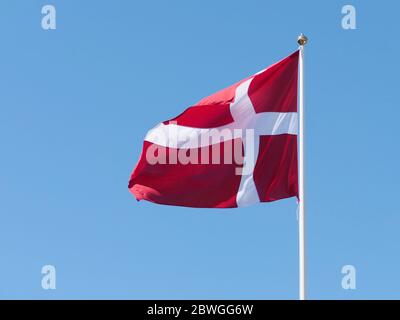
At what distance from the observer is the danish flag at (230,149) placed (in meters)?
20.5

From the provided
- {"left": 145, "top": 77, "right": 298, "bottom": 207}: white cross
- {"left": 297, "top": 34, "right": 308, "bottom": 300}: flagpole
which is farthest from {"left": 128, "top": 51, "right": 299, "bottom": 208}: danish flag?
{"left": 297, "top": 34, "right": 308, "bottom": 300}: flagpole

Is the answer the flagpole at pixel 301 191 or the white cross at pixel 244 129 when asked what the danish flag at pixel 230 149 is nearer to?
the white cross at pixel 244 129

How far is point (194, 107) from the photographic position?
21516 mm

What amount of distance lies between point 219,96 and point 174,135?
1.46 meters

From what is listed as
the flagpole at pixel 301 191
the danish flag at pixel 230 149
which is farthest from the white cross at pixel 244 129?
the flagpole at pixel 301 191

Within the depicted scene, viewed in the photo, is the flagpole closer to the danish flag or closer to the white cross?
the danish flag

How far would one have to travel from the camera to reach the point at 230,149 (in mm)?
21016

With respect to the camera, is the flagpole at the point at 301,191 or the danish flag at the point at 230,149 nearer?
Result: the flagpole at the point at 301,191

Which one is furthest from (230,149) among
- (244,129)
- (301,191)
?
(301,191)

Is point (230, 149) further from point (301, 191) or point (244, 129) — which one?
point (301, 191)

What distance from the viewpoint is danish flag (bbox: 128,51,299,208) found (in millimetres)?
20484

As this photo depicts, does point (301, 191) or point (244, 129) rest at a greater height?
point (244, 129)

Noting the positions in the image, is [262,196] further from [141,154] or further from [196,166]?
[141,154]
